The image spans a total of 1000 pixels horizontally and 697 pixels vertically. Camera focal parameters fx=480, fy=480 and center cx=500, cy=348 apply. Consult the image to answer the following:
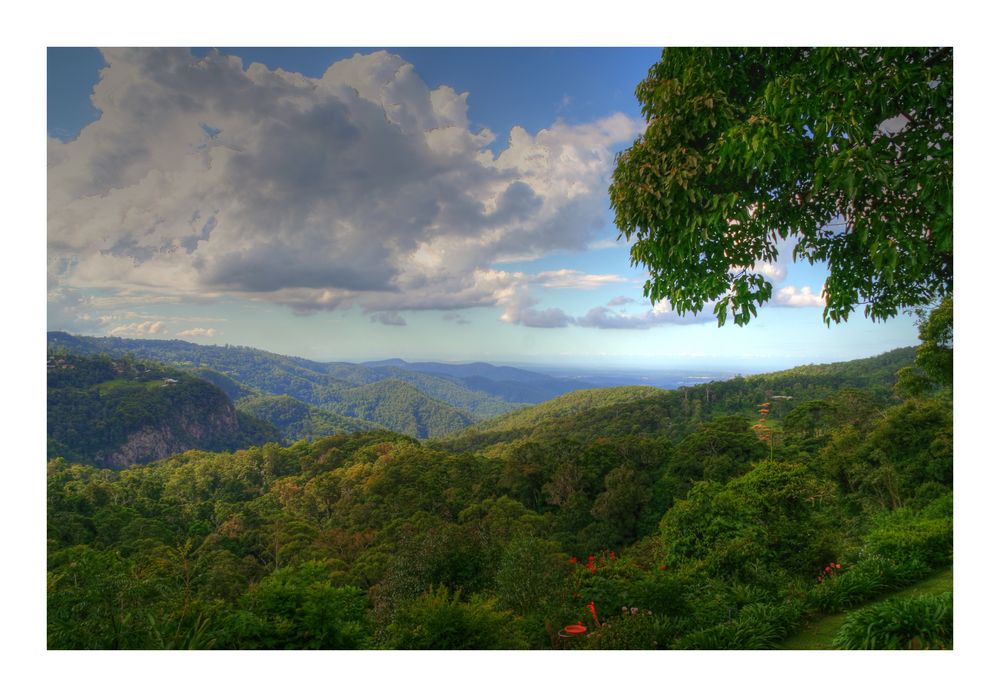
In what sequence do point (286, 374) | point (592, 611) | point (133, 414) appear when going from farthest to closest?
point (286, 374) → point (133, 414) → point (592, 611)

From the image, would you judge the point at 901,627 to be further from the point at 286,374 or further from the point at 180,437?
the point at 180,437

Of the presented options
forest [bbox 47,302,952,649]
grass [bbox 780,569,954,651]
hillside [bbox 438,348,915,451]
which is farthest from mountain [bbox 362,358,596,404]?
grass [bbox 780,569,954,651]

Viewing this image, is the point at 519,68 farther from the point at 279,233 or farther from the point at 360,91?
the point at 279,233

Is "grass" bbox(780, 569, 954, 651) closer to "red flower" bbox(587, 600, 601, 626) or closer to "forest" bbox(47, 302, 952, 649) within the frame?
"forest" bbox(47, 302, 952, 649)

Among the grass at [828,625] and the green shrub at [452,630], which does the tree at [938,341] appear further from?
the green shrub at [452,630]

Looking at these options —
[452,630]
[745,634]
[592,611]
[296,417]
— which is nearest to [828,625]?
[745,634]
